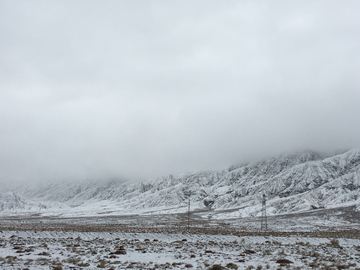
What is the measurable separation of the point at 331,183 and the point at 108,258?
18475cm

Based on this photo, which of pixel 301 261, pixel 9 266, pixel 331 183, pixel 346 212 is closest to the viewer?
pixel 9 266

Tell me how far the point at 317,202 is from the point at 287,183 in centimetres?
4104

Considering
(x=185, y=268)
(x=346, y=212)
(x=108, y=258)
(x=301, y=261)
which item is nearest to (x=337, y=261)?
(x=301, y=261)

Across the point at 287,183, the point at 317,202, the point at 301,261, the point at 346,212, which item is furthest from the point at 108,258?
the point at 287,183

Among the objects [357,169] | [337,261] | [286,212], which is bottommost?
[286,212]

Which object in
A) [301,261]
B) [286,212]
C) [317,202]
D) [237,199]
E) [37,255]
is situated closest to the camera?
[301,261]

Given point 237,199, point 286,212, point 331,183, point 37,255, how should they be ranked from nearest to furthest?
point 37,255, point 286,212, point 331,183, point 237,199

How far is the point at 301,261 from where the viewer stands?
61.2 feet

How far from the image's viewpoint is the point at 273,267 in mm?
16406

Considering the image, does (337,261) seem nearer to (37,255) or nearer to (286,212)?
(37,255)

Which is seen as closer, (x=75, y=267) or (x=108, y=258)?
(x=75, y=267)

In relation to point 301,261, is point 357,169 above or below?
above

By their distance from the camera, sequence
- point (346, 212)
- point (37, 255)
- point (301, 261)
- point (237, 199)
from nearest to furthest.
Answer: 1. point (301, 261)
2. point (37, 255)
3. point (346, 212)
4. point (237, 199)

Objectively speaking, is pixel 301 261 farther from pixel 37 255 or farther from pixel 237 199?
pixel 237 199
